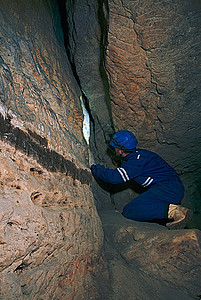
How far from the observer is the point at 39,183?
49.4 inches

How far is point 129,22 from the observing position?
192 cm

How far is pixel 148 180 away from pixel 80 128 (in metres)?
1.36

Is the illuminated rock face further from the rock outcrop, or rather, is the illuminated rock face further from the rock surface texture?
the rock outcrop

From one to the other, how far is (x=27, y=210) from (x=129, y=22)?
6.62 feet

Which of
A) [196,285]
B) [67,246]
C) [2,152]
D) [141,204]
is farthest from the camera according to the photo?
[141,204]

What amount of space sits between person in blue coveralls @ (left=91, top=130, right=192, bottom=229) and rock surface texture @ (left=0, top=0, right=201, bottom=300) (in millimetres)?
360

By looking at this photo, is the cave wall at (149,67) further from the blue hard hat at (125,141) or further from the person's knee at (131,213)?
the person's knee at (131,213)

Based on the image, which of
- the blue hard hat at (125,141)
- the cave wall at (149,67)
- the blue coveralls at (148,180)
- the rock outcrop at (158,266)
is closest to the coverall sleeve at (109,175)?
the blue coveralls at (148,180)

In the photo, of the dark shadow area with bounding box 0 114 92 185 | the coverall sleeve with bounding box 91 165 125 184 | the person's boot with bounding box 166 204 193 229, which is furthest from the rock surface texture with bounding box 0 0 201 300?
the coverall sleeve with bounding box 91 165 125 184

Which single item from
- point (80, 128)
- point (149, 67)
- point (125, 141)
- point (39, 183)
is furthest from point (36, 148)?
point (149, 67)

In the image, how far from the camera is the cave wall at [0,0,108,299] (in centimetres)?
102

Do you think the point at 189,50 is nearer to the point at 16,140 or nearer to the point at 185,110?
the point at 185,110

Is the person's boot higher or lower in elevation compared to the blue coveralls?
lower

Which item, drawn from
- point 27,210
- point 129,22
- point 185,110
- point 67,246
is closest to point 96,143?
point 185,110
